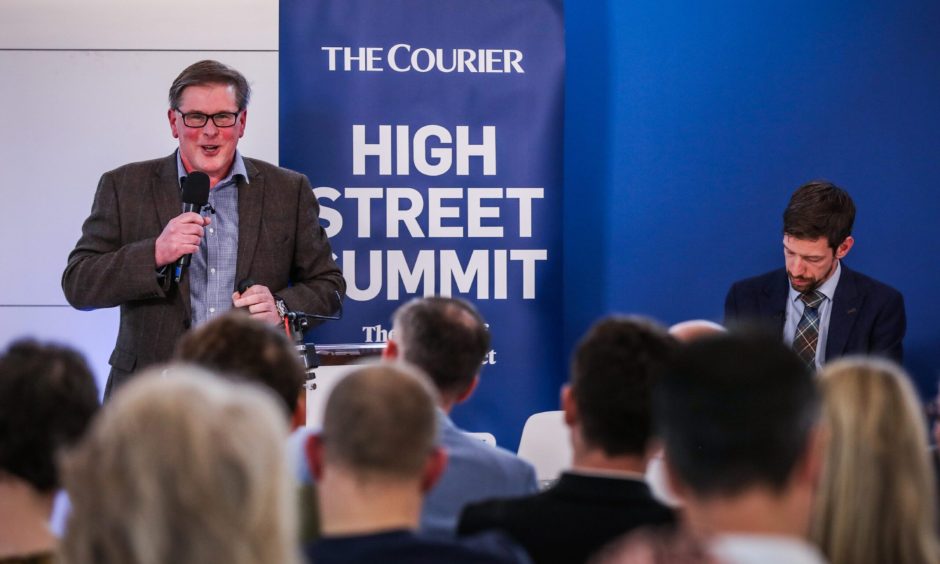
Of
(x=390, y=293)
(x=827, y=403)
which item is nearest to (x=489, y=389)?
(x=390, y=293)

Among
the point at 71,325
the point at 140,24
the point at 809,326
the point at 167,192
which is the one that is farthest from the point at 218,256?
the point at 809,326

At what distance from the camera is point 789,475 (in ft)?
4.92

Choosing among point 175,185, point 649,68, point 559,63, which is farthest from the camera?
point 649,68

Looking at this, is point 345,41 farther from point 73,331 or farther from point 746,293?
point 746,293

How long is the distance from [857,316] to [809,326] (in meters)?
0.19

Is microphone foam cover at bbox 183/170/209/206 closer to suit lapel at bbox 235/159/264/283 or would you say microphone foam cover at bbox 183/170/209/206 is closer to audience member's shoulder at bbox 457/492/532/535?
suit lapel at bbox 235/159/264/283

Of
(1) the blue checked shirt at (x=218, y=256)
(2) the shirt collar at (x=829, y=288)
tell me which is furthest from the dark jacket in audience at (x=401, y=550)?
(2) the shirt collar at (x=829, y=288)

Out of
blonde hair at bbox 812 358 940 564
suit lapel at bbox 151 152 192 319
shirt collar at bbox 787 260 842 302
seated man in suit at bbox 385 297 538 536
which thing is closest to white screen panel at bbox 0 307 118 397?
suit lapel at bbox 151 152 192 319

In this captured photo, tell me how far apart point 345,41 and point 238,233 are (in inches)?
49.4

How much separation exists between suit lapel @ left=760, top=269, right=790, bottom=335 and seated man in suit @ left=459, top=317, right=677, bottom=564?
2568mm

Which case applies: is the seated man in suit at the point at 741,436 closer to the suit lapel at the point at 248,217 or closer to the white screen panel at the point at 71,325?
the suit lapel at the point at 248,217

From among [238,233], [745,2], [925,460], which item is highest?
[745,2]

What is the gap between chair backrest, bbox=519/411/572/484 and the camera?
3773 millimetres

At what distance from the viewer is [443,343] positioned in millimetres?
2668
